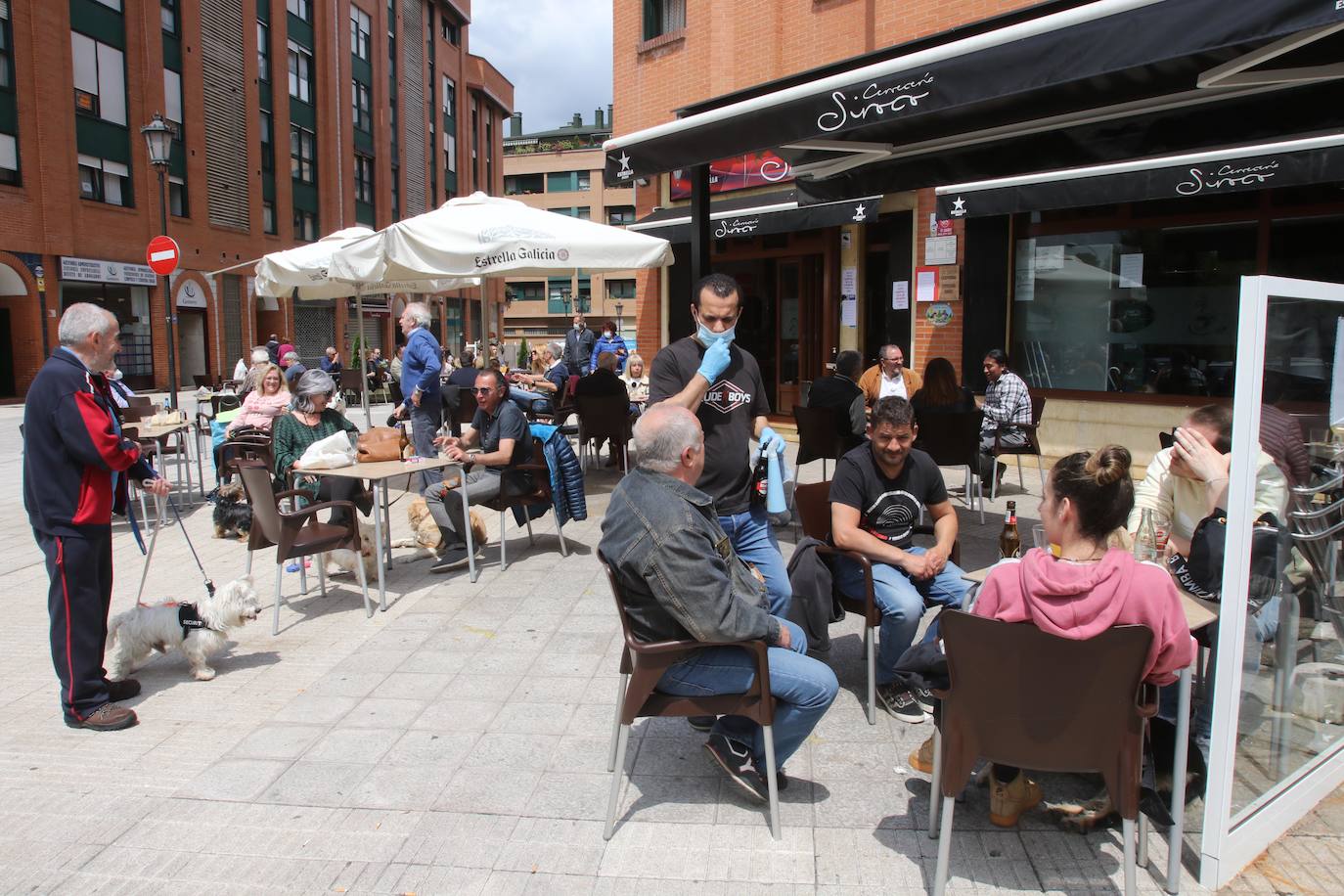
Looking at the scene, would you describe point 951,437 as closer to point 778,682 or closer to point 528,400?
point 528,400

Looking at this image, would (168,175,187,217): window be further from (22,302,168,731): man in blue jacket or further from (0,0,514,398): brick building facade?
(22,302,168,731): man in blue jacket

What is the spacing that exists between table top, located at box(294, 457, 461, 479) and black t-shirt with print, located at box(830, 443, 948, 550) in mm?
2833

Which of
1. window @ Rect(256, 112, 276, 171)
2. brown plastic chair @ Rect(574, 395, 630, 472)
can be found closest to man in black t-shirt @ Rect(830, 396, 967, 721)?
brown plastic chair @ Rect(574, 395, 630, 472)

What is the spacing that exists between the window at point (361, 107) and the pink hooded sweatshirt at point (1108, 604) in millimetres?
40837

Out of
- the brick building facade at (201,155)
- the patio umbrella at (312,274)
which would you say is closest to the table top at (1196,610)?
the patio umbrella at (312,274)

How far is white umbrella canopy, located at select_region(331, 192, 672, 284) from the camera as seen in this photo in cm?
721

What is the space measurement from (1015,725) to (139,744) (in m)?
3.48

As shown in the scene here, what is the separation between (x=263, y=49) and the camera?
3206 centimetres

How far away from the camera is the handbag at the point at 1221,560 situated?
2711 mm

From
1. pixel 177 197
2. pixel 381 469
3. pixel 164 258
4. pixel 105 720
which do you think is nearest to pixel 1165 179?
pixel 381 469

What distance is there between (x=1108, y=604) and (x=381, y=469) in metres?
4.47

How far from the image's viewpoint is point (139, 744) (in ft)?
12.6

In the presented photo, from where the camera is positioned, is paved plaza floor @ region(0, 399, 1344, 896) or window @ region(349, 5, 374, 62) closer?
paved plaza floor @ region(0, 399, 1344, 896)

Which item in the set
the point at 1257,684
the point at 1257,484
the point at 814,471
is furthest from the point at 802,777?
the point at 814,471
